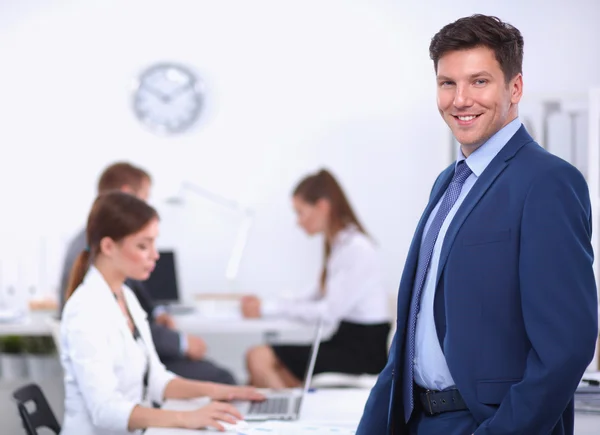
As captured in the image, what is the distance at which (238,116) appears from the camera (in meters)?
5.46

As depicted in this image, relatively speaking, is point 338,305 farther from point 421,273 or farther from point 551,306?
point 551,306

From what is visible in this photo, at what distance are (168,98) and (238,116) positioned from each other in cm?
45

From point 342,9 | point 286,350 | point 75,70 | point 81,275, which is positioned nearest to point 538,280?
point 81,275

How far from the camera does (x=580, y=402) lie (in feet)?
7.07

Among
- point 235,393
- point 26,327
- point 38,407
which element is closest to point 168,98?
point 26,327

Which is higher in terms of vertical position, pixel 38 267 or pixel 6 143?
pixel 6 143

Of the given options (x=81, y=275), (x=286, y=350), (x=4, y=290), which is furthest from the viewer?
(x=4, y=290)

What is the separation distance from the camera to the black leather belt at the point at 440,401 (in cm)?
151

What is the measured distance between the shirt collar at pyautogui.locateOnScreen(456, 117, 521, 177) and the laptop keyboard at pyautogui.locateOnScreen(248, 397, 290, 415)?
108 cm

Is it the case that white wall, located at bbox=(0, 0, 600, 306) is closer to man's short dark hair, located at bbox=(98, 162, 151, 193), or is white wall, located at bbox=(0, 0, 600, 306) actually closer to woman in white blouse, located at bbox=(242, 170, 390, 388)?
woman in white blouse, located at bbox=(242, 170, 390, 388)

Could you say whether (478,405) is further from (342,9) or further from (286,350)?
(342,9)

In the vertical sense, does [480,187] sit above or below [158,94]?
below

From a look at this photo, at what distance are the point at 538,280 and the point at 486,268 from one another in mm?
93

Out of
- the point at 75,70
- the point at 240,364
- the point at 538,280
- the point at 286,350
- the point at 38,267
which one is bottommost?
the point at 240,364
